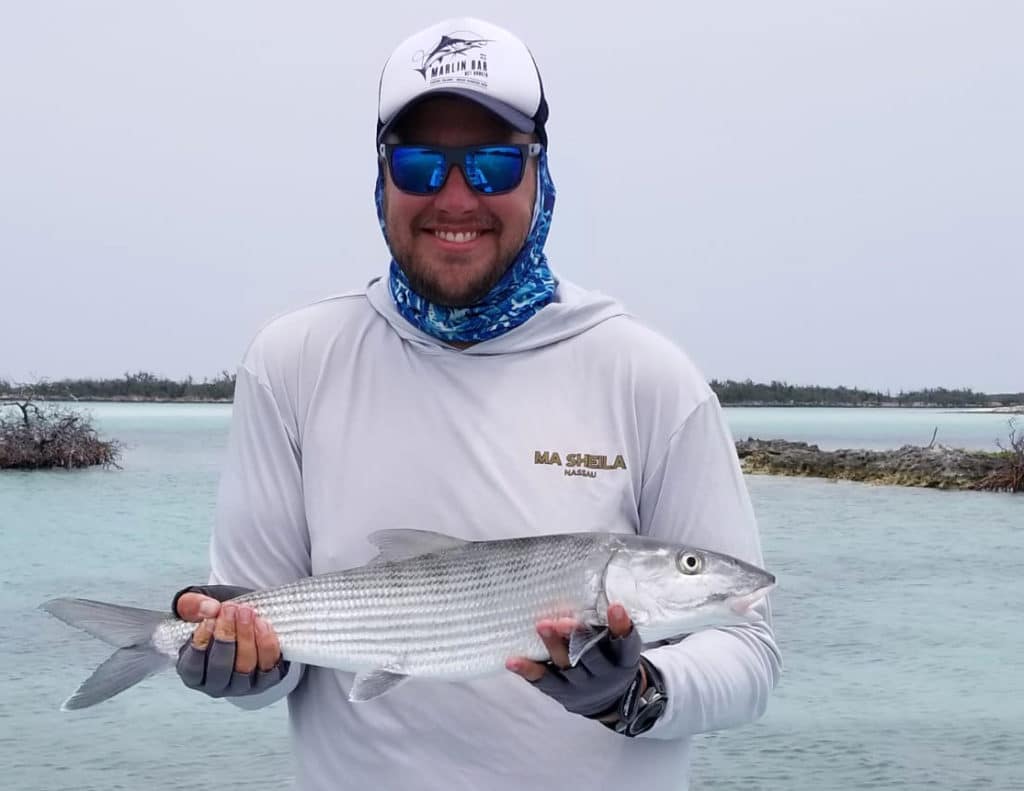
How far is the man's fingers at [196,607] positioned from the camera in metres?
2.89

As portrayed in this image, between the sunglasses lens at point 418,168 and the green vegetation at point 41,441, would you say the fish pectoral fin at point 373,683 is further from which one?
the green vegetation at point 41,441

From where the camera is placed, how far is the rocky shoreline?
34938mm

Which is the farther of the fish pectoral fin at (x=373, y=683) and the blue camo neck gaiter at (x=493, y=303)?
the blue camo neck gaiter at (x=493, y=303)

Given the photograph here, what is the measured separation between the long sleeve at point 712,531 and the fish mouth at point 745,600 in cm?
13

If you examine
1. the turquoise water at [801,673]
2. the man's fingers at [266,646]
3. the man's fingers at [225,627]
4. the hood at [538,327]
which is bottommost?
the turquoise water at [801,673]

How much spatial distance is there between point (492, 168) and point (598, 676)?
1.33 m

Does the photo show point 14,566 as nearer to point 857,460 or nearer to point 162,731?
point 162,731

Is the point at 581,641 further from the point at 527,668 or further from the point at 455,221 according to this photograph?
the point at 455,221

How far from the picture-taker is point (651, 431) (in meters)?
3.09

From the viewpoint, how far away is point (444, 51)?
122 inches

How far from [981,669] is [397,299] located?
38.0ft

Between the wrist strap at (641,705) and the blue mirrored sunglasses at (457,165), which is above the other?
the blue mirrored sunglasses at (457,165)

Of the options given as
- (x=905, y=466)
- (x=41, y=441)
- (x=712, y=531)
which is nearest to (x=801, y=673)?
(x=712, y=531)

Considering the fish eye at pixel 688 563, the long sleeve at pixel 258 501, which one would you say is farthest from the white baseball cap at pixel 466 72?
the fish eye at pixel 688 563
